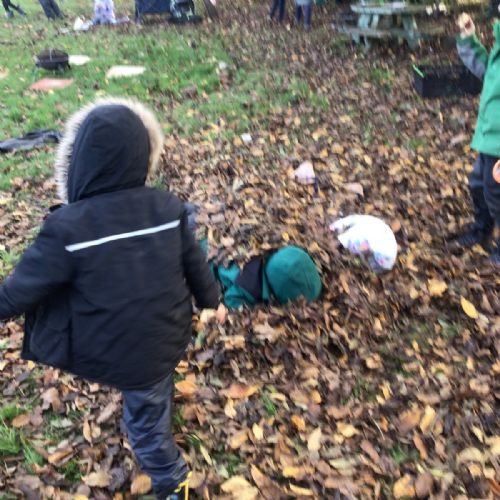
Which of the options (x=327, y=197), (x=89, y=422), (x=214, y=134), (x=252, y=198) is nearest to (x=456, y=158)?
(x=327, y=197)

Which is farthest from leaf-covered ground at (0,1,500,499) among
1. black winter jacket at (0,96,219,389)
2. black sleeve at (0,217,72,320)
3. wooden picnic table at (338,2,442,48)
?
wooden picnic table at (338,2,442,48)

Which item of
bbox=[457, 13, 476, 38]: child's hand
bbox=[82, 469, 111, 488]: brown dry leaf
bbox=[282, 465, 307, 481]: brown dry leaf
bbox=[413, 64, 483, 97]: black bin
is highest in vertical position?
bbox=[457, 13, 476, 38]: child's hand

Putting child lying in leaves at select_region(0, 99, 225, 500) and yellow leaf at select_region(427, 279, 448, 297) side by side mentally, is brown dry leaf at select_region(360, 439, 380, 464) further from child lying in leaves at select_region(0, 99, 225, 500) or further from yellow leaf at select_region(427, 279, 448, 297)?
yellow leaf at select_region(427, 279, 448, 297)

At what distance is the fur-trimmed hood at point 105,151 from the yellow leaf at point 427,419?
227 cm

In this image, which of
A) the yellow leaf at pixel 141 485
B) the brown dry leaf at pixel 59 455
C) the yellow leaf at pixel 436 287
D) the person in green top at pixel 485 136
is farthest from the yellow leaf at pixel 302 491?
the person in green top at pixel 485 136

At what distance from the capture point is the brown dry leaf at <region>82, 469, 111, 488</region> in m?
2.96

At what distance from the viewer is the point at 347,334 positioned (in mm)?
3867

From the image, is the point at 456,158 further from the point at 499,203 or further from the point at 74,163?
the point at 74,163

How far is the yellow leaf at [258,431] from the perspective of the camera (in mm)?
3197

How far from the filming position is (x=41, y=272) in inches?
83.2

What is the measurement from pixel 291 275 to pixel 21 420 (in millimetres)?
2103

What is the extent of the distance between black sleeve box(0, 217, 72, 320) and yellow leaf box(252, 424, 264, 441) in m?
1.65

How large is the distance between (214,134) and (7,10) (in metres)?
12.0

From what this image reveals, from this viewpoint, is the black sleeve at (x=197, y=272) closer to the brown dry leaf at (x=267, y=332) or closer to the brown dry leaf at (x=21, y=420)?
the brown dry leaf at (x=267, y=332)
